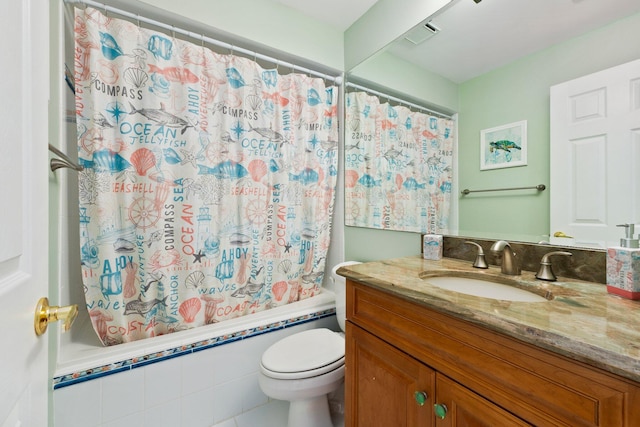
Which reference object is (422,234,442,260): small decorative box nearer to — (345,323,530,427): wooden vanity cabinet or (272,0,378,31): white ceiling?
(345,323,530,427): wooden vanity cabinet

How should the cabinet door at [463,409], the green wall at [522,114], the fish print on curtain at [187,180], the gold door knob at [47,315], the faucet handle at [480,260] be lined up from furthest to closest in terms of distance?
the fish print on curtain at [187,180], the faucet handle at [480,260], the green wall at [522,114], the cabinet door at [463,409], the gold door knob at [47,315]

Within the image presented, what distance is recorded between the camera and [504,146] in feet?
3.36

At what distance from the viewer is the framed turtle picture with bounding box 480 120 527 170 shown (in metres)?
0.98

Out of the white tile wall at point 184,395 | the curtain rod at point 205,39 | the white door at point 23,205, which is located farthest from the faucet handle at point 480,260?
the curtain rod at point 205,39

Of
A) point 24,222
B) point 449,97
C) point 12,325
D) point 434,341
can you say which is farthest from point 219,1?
point 434,341

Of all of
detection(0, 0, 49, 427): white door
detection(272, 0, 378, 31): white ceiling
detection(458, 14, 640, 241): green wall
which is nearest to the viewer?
detection(0, 0, 49, 427): white door

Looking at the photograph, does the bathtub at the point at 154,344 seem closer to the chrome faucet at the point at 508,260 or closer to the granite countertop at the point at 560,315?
the granite countertop at the point at 560,315

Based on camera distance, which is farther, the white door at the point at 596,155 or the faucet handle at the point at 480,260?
the faucet handle at the point at 480,260

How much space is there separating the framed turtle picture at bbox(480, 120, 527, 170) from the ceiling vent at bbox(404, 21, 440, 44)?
0.60 m

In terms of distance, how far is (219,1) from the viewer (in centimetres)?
144

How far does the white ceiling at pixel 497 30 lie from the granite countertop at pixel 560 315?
0.75 m

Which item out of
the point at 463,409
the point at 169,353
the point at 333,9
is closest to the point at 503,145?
the point at 463,409

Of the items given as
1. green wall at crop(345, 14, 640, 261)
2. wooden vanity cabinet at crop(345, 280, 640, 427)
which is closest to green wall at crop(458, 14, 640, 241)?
green wall at crop(345, 14, 640, 261)

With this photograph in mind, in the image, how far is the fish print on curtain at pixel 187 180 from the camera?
1.24 m
